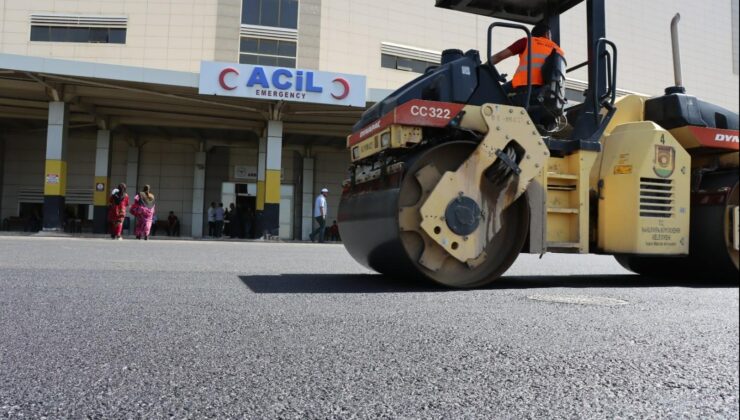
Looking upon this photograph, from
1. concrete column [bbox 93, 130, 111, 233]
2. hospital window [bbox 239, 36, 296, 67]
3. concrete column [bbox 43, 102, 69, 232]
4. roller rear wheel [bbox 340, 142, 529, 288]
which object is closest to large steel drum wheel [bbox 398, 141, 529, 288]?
roller rear wheel [bbox 340, 142, 529, 288]

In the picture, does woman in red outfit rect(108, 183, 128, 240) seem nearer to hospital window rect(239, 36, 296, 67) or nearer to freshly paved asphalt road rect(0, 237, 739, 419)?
hospital window rect(239, 36, 296, 67)

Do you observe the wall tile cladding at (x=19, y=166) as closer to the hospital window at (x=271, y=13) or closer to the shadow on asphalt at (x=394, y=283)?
the hospital window at (x=271, y=13)

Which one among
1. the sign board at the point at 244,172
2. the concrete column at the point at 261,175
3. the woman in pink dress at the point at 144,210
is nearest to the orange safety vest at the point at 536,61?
the woman in pink dress at the point at 144,210

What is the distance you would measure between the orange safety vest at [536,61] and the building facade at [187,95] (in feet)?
50.2

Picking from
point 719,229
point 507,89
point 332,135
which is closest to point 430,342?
point 507,89

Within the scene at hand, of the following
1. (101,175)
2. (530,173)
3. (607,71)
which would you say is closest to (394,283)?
(530,173)

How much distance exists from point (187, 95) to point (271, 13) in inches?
273

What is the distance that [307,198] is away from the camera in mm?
29078

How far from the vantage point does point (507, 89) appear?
564 centimetres

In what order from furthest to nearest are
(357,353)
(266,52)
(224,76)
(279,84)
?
(266,52) → (279,84) → (224,76) → (357,353)

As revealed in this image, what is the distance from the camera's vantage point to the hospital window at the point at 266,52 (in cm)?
2531

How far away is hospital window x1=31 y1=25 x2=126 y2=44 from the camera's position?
82.1 ft

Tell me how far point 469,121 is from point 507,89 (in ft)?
3.03

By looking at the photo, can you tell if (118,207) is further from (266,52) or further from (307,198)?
(307,198)
